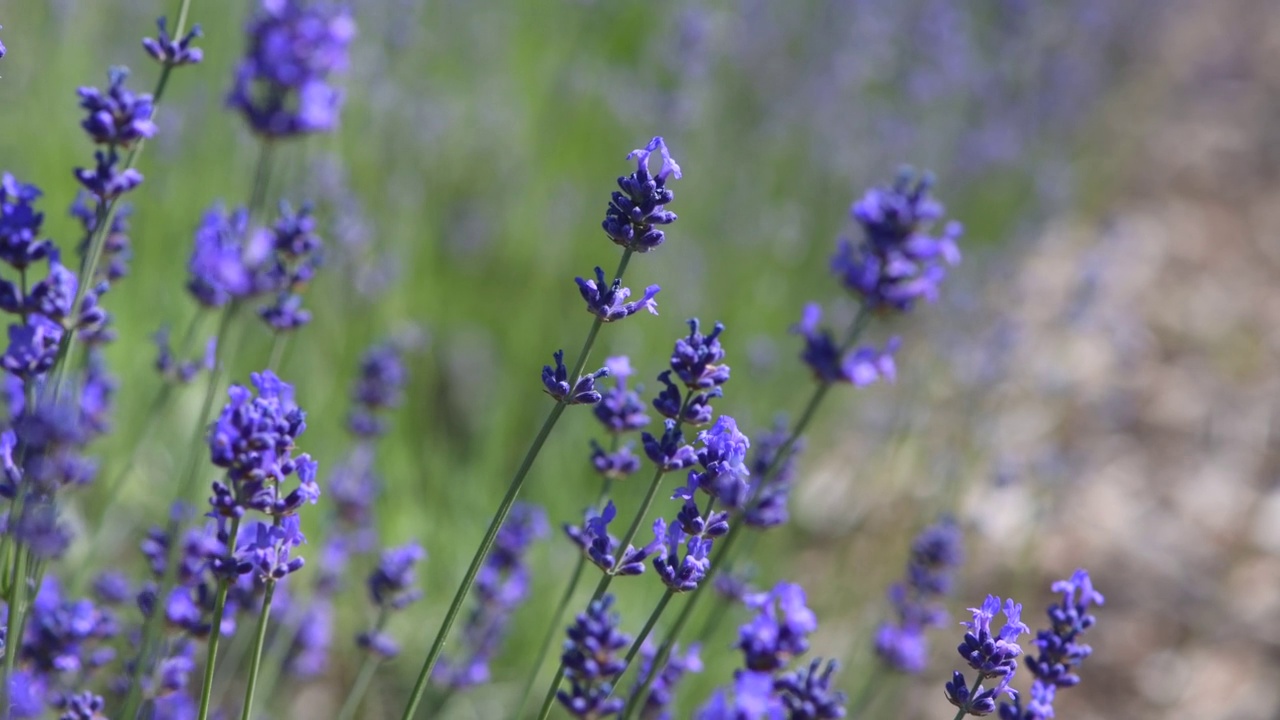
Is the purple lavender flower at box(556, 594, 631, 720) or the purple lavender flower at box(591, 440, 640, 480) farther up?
the purple lavender flower at box(591, 440, 640, 480)

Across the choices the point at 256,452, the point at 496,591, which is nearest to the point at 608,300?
the point at 256,452

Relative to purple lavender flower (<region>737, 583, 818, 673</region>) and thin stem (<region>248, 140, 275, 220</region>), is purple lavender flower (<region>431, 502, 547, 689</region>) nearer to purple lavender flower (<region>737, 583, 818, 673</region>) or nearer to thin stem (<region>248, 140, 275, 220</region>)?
purple lavender flower (<region>737, 583, 818, 673</region>)

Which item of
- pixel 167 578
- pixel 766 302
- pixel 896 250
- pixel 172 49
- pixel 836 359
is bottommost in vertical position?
pixel 167 578

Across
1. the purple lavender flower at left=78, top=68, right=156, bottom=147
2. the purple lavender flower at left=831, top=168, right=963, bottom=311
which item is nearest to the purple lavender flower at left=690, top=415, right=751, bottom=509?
the purple lavender flower at left=831, top=168, right=963, bottom=311

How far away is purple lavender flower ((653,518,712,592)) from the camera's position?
1459mm

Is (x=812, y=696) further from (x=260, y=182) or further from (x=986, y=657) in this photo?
(x=260, y=182)

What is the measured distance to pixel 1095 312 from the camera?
5227 millimetres

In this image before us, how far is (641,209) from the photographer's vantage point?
145 centimetres

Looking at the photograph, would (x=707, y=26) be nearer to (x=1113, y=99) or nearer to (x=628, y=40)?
(x=628, y=40)

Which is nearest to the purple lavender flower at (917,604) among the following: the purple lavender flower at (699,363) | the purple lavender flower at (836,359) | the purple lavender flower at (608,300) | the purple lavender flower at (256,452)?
the purple lavender flower at (836,359)

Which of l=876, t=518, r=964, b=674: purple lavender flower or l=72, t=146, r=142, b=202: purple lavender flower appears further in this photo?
l=876, t=518, r=964, b=674: purple lavender flower

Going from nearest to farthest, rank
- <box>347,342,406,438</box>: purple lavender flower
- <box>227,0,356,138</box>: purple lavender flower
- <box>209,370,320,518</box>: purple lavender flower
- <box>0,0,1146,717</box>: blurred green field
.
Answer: <box>209,370,320,518</box>: purple lavender flower < <box>227,0,356,138</box>: purple lavender flower < <box>347,342,406,438</box>: purple lavender flower < <box>0,0,1146,717</box>: blurred green field

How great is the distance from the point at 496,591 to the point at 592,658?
2.71 feet

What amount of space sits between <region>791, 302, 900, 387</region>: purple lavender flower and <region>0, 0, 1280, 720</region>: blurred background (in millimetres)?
1212
